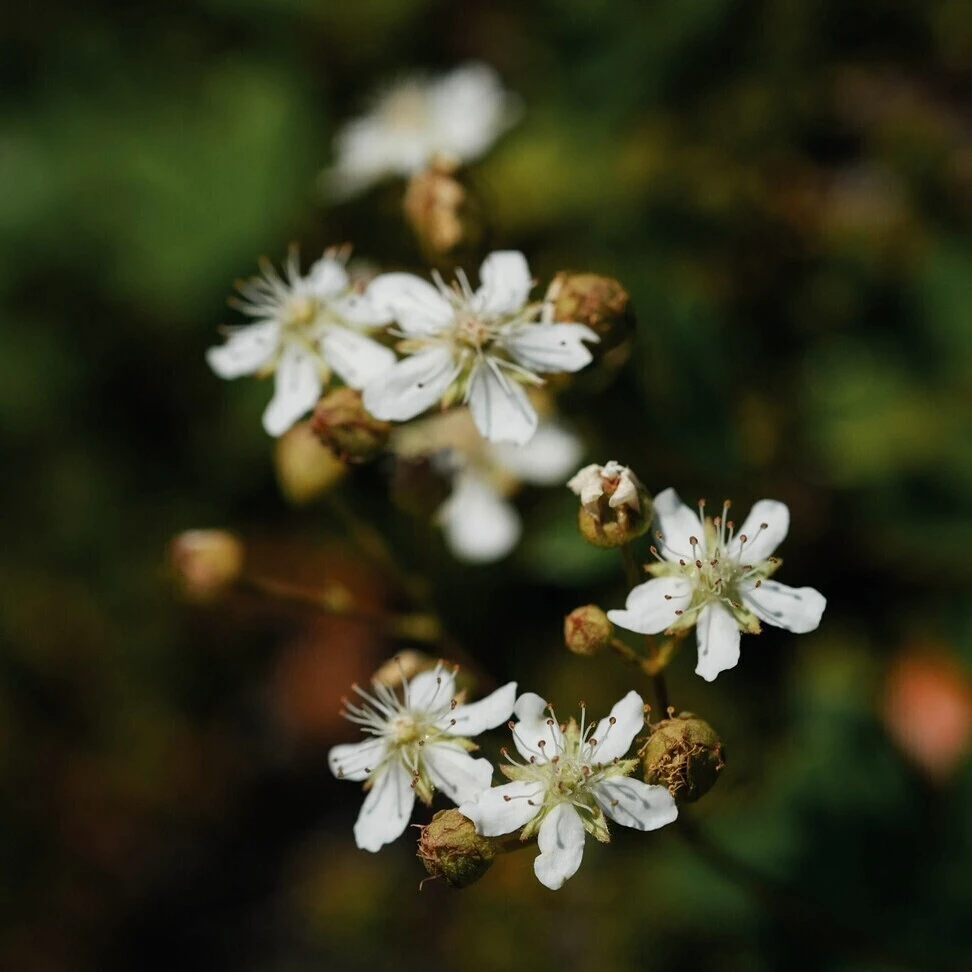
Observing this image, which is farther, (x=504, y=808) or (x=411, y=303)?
(x=411, y=303)

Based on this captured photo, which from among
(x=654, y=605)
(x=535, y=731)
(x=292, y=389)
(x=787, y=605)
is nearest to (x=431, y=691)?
(x=535, y=731)

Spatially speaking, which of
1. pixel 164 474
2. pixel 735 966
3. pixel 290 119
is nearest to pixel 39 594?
pixel 164 474

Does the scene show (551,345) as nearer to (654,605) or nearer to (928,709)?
(654,605)

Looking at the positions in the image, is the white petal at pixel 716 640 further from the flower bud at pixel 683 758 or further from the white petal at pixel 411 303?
the white petal at pixel 411 303

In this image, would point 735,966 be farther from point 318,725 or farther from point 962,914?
point 318,725

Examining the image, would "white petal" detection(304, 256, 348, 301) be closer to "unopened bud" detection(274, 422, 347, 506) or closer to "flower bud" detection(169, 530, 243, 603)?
"unopened bud" detection(274, 422, 347, 506)

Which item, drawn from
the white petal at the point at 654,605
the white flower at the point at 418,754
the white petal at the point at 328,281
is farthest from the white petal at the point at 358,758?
the white petal at the point at 328,281
